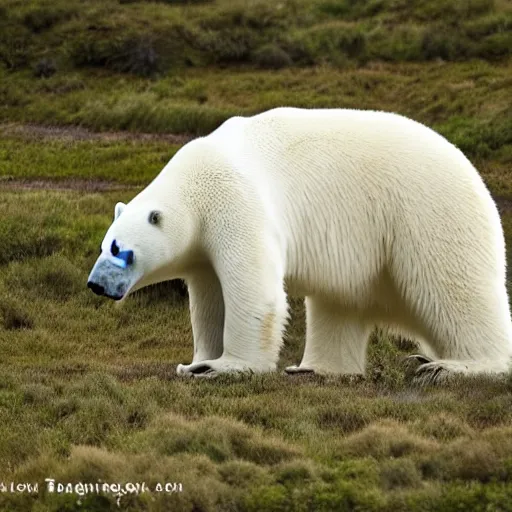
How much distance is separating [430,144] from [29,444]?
455 cm

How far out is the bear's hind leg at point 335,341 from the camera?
10828 mm

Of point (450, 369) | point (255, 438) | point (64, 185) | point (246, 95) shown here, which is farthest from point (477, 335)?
point (246, 95)

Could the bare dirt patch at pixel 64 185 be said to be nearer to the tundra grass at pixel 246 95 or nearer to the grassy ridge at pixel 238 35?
the tundra grass at pixel 246 95

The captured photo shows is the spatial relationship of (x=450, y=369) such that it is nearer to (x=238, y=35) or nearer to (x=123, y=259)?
(x=123, y=259)

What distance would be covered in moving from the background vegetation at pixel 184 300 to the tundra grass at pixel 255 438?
0.05 ft

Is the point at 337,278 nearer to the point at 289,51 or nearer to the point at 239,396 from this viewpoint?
the point at 239,396

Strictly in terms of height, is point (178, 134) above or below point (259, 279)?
below

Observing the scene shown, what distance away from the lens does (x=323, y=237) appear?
33.7 feet

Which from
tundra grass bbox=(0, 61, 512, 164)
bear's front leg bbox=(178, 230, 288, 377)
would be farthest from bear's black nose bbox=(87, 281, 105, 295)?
tundra grass bbox=(0, 61, 512, 164)

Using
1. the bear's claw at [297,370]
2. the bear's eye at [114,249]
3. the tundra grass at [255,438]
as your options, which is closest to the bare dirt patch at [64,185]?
the tundra grass at [255,438]

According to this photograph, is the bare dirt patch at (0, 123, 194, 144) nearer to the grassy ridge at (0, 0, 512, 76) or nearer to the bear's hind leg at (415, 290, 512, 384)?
the grassy ridge at (0, 0, 512, 76)

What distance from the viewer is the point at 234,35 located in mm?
41188

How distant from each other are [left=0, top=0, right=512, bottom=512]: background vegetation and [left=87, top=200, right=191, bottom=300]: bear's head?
75 centimetres

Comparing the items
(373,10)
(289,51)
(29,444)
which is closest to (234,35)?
(289,51)
